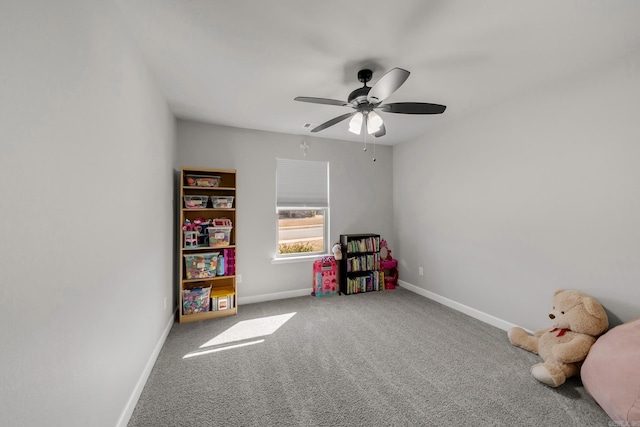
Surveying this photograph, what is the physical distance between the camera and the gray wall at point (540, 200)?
210 centimetres

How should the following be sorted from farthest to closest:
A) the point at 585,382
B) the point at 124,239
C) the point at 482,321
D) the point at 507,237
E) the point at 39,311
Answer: the point at 482,321 < the point at 507,237 < the point at 585,382 < the point at 124,239 < the point at 39,311

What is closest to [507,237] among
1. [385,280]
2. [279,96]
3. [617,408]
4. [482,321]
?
[482,321]

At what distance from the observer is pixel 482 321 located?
3143 millimetres

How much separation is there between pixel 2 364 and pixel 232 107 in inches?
112

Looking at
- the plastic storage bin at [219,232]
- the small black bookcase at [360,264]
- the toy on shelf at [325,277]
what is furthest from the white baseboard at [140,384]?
the small black bookcase at [360,264]

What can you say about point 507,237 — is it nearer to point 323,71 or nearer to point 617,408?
point 617,408

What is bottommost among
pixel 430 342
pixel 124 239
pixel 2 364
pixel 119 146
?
pixel 430 342

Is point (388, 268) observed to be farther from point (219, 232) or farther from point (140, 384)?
point (140, 384)

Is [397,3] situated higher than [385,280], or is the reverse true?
[397,3]

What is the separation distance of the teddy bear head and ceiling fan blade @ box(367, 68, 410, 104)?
2.31m

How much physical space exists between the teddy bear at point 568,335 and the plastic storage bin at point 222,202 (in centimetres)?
347

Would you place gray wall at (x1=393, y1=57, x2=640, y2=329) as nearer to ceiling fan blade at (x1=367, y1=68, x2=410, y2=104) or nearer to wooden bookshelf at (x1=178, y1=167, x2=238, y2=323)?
ceiling fan blade at (x1=367, y1=68, x2=410, y2=104)

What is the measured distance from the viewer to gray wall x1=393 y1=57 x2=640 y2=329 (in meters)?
2.10

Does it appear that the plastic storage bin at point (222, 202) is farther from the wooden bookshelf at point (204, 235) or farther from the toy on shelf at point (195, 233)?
the toy on shelf at point (195, 233)
